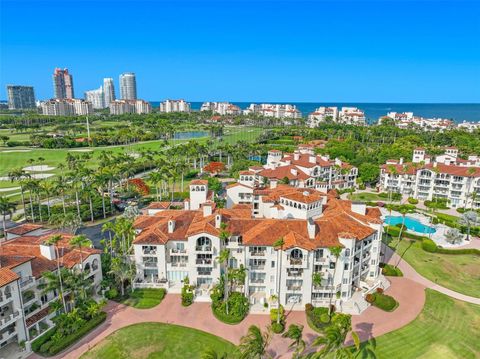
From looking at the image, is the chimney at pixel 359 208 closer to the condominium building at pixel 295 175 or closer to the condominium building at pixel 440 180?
the condominium building at pixel 295 175

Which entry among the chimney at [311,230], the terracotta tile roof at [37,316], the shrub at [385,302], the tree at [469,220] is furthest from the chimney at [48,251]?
the tree at [469,220]

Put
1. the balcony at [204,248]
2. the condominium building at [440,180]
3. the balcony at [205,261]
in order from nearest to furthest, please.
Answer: the balcony at [204,248], the balcony at [205,261], the condominium building at [440,180]

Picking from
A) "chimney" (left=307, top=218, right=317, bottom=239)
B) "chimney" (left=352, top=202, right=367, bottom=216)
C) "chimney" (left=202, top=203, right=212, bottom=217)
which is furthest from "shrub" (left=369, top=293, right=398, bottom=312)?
"chimney" (left=202, top=203, right=212, bottom=217)

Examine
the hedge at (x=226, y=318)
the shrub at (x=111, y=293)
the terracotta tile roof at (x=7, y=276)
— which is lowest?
the hedge at (x=226, y=318)

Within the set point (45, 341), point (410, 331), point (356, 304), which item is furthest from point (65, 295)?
point (410, 331)

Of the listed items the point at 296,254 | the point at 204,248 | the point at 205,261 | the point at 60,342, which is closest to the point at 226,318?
the point at 205,261

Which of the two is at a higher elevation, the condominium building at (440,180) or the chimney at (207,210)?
the chimney at (207,210)
